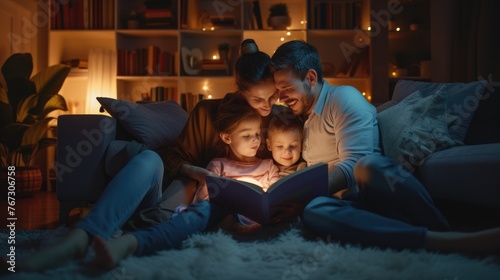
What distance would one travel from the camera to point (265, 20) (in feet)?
13.3

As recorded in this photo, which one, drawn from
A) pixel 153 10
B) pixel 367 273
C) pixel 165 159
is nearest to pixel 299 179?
pixel 367 273

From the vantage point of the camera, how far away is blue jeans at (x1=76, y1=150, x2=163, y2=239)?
1052 mm

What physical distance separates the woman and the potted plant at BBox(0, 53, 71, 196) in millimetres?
1846

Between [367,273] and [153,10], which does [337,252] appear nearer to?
[367,273]

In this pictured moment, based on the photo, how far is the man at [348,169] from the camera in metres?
1.18

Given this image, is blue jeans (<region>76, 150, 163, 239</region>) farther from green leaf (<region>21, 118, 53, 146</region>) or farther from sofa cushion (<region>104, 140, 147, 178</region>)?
green leaf (<region>21, 118, 53, 146</region>)

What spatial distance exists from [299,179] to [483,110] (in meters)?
0.99

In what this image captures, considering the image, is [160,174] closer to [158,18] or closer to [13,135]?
[13,135]

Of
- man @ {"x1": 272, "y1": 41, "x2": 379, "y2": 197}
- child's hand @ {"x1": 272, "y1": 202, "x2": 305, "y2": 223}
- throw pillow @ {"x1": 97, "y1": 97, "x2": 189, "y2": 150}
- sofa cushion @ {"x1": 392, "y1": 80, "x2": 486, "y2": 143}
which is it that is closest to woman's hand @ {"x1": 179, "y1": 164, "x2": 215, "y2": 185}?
child's hand @ {"x1": 272, "y1": 202, "x2": 305, "y2": 223}

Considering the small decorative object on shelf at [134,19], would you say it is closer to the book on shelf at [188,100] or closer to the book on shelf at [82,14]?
the book on shelf at [82,14]

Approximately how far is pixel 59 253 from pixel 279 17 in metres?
3.22

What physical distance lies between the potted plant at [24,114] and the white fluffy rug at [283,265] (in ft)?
7.95

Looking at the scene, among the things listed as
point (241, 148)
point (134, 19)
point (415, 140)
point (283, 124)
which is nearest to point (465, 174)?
point (415, 140)

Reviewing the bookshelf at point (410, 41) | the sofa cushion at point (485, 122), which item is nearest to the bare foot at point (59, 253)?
the sofa cushion at point (485, 122)
